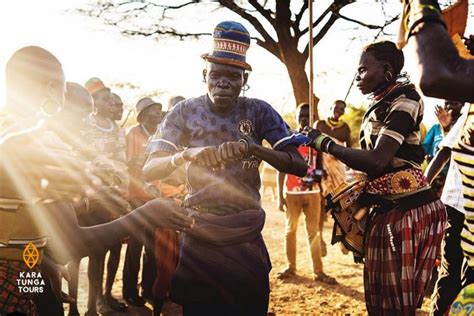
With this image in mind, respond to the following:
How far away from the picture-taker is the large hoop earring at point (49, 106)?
2076 millimetres

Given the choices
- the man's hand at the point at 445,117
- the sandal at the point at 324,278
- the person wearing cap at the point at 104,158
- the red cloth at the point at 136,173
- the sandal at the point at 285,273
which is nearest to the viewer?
the person wearing cap at the point at 104,158

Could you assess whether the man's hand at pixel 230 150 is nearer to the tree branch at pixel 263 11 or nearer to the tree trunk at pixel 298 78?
the tree trunk at pixel 298 78

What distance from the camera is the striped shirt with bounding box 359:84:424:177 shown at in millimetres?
2896

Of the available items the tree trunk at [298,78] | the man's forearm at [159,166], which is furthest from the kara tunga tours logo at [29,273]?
the tree trunk at [298,78]

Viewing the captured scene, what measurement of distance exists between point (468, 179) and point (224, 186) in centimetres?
137

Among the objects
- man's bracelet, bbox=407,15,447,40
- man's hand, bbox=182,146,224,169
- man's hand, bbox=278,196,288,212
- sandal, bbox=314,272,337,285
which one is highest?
man's bracelet, bbox=407,15,447,40

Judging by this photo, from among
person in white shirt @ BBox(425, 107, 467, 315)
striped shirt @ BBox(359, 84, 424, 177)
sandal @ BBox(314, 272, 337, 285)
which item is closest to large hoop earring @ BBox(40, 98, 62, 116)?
striped shirt @ BBox(359, 84, 424, 177)

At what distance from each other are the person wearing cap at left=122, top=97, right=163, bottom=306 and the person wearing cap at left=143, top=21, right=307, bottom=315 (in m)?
2.64

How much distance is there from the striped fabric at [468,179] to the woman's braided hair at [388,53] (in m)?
1.35

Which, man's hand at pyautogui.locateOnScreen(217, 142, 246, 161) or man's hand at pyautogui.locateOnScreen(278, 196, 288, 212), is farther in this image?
man's hand at pyautogui.locateOnScreen(278, 196, 288, 212)

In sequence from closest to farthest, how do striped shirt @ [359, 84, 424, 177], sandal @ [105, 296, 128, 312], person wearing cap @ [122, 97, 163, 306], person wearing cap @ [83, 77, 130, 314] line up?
1. striped shirt @ [359, 84, 424, 177]
2. person wearing cap @ [83, 77, 130, 314]
3. sandal @ [105, 296, 128, 312]
4. person wearing cap @ [122, 97, 163, 306]

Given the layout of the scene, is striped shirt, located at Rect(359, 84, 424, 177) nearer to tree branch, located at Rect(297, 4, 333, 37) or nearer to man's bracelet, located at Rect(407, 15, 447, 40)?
man's bracelet, located at Rect(407, 15, 447, 40)

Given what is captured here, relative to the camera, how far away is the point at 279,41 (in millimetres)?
12680

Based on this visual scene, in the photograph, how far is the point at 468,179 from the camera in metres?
1.82
